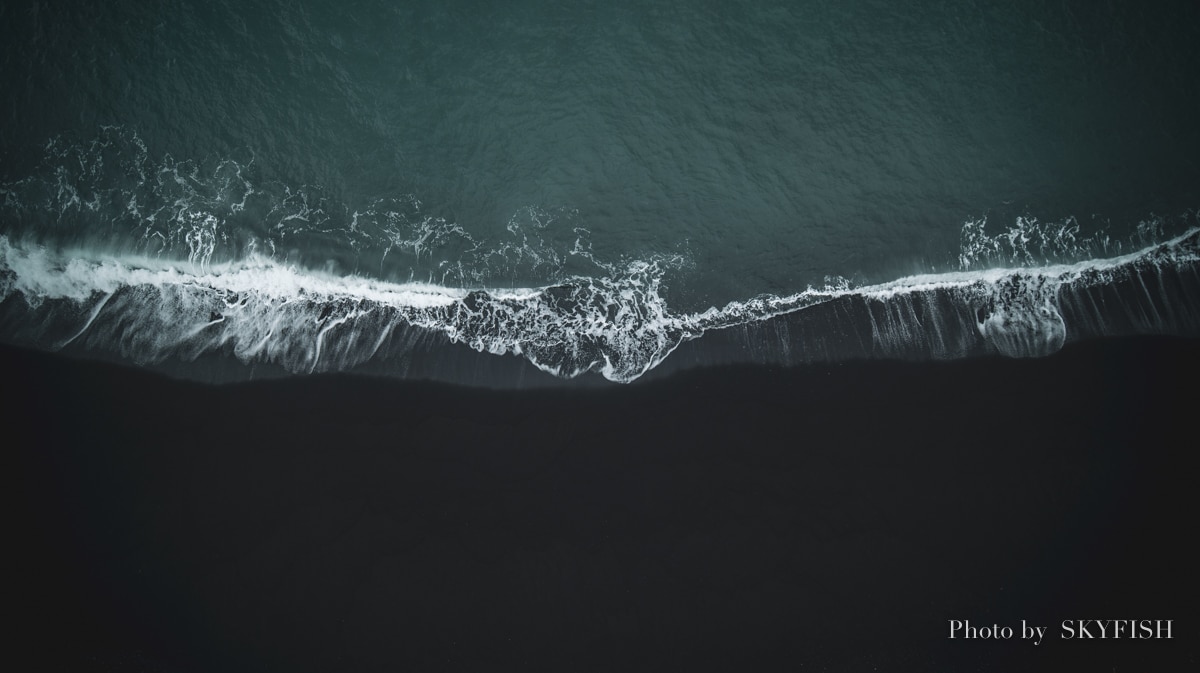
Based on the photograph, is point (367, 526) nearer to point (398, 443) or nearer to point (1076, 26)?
point (398, 443)

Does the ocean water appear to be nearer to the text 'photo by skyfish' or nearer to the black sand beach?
the text 'photo by skyfish'

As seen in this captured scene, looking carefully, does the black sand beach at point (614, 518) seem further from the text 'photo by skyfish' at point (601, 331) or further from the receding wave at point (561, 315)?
the receding wave at point (561, 315)

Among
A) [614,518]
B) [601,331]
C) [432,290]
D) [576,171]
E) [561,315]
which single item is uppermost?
[576,171]

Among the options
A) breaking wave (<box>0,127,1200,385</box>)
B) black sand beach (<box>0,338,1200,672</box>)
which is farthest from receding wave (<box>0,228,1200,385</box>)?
black sand beach (<box>0,338,1200,672</box>)

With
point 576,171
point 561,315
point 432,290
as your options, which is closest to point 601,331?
point 561,315

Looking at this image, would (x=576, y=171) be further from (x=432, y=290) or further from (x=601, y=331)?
(x=432, y=290)

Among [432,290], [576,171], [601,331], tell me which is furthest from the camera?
[576,171]
